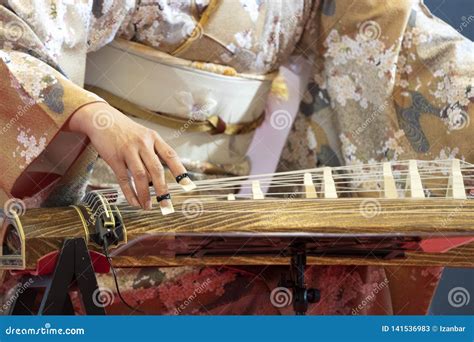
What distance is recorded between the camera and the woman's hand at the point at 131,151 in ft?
3.88

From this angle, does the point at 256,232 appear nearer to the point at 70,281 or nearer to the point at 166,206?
the point at 166,206

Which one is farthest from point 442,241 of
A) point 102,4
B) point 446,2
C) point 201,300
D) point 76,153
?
point 446,2

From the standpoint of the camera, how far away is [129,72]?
5.36 feet

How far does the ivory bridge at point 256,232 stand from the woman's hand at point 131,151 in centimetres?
4

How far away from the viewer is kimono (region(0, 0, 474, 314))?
4.34 feet

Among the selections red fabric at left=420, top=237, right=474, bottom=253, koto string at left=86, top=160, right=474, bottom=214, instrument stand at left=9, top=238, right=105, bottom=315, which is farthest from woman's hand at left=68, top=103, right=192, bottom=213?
red fabric at left=420, top=237, right=474, bottom=253

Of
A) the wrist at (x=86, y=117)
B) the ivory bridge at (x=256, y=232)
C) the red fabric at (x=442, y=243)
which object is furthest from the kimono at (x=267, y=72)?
the red fabric at (x=442, y=243)

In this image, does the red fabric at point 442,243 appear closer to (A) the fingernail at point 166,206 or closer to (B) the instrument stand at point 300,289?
(B) the instrument stand at point 300,289

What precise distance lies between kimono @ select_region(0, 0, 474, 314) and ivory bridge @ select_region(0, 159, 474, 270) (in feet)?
0.48

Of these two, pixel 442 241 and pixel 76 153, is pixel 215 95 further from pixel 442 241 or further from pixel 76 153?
pixel 442 241

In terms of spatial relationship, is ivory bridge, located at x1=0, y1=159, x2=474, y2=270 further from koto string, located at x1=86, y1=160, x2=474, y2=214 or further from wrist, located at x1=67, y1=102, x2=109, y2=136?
koto string, located at x1=86, y1=160, x2=474, y2=214

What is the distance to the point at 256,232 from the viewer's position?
3.84 ft

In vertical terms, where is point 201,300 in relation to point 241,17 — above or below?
below

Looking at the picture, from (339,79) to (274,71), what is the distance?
0.13m
